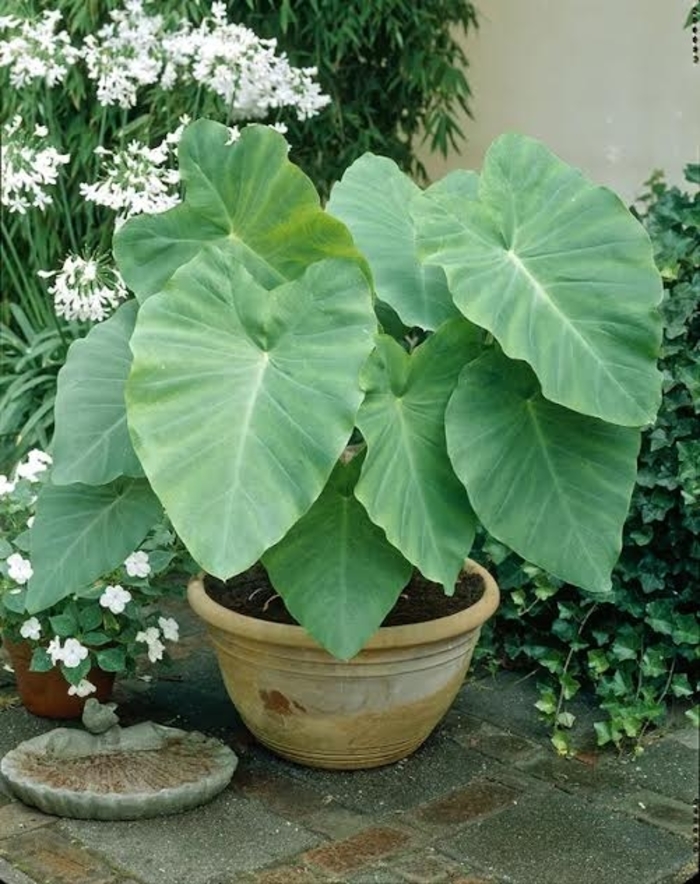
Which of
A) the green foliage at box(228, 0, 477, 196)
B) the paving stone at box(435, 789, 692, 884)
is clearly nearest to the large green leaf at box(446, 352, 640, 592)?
the paving stone at box(435, 789, 692, 884)

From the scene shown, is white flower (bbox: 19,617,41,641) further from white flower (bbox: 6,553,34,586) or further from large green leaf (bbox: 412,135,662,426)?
large green leaf (bbox: 412,135,662,426)

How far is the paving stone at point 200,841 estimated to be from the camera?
2656 millimetres

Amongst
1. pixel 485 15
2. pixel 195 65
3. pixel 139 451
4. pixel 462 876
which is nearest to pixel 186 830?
pixel 462 876

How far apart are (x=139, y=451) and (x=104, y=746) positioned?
0.71 metres

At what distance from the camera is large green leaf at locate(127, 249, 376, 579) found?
2.53 metres

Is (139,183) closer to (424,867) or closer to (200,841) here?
(200,841)

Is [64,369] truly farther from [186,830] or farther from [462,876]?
[462,876]

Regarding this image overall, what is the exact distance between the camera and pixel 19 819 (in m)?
2.82

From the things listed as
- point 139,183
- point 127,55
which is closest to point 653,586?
point 139,183

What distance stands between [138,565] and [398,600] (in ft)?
1.72

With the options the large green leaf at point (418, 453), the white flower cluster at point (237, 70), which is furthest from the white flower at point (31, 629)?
the white flower cluster at point (237, 70)

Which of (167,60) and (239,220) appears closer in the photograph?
(239,220)

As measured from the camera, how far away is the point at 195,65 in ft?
12.8

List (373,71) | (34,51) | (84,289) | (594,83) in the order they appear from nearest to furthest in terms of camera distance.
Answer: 1. (84,289)
2. (34,51)
3. (594,83)
4. (373,71)
